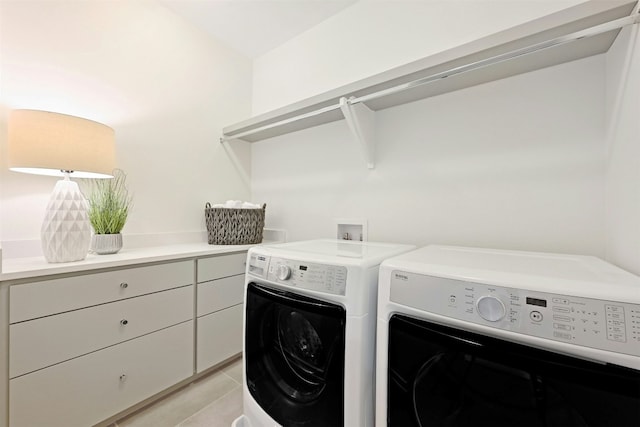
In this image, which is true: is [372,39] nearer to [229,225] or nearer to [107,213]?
[229,225]

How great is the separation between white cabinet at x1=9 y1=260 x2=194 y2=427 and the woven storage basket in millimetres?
378

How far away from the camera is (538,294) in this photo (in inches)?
23.5

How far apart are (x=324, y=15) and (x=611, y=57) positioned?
1721 millimetres

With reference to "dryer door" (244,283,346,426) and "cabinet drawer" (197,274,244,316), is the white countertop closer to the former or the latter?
"cabinet drawer" (197,274,244,316)

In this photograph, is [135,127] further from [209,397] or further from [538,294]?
[538,294]

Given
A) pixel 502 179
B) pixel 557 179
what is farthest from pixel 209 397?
pixel 557 179

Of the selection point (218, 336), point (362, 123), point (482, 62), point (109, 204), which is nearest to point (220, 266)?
point (218, 336)

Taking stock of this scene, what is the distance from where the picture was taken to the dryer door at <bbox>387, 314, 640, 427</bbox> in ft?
1.73

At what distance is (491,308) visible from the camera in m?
0.64

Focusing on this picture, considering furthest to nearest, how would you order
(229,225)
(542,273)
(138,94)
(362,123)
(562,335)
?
(229,225) < (138,94) < (362,123) < (542,273) < (562,335)

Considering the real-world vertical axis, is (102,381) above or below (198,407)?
above

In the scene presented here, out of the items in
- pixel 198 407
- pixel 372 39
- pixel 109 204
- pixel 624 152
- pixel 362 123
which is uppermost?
pixel 372 39

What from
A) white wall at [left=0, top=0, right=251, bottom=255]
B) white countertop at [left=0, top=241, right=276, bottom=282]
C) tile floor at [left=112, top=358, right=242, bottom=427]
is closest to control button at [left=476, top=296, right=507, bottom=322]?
tile floor at [left=112, top=358, right=242, bottom=427]

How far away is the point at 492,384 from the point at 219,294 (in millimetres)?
1535
